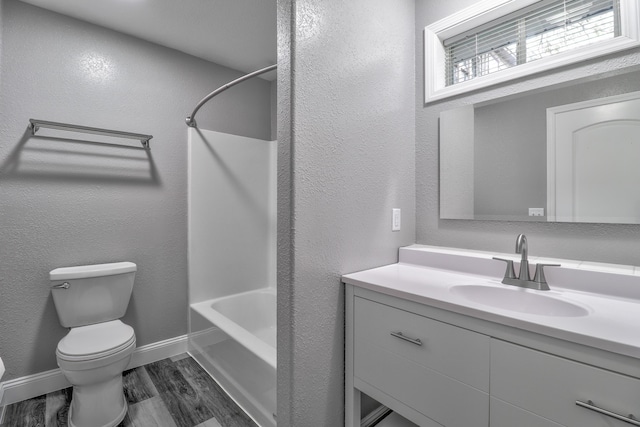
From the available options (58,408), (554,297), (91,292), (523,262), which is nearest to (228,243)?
(91,292)

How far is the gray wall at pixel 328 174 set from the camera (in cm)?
111

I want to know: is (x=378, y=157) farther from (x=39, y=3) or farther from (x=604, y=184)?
(x=39, y=3)

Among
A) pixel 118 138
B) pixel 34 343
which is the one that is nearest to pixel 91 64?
pixel 118 138

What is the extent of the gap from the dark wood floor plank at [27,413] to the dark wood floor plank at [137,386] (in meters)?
0.42

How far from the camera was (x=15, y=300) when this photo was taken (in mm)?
1813

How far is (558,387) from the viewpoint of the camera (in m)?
0.75

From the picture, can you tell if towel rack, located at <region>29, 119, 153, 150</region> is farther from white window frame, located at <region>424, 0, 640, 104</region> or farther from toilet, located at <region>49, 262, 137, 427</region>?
white window frame, located at <region>424, 0, 640, 104</region>

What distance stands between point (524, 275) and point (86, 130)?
2.64 meters

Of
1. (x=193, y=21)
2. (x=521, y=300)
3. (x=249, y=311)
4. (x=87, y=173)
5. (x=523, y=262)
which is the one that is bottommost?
(x=249, y=311)

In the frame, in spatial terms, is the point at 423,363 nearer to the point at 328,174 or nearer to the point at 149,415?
the point at 328,174

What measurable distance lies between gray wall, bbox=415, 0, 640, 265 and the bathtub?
3.85ft

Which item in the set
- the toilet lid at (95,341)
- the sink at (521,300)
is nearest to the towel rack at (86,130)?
the toilet lid at (95,341)

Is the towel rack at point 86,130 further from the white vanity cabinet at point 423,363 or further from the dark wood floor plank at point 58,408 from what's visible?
the white vanity cabinet at point 423,363

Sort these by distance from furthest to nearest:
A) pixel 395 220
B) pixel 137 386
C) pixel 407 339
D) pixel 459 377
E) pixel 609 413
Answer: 1. pixel 137 386
2. pixel 395 220
3. pixel 407 339
4. pixel 459 377
5. pixel 609 413
